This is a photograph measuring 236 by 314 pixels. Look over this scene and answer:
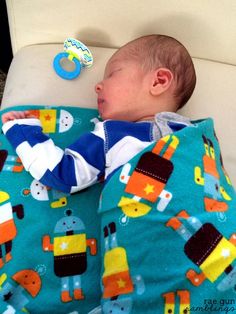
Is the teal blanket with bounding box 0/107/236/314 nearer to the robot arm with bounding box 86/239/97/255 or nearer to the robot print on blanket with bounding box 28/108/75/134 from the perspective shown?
the robot arm with bounding box 86/239/97/255

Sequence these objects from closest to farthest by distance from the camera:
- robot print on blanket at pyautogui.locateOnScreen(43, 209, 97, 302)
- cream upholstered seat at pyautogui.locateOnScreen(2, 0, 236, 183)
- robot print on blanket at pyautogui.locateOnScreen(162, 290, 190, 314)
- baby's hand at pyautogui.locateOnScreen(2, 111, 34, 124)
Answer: robot print on blanket at pyautogui.locateOnScreen(162, 290, 190, 314) → robot print on blanket at pyautogui.locateOnScreen(43, 209, 97, 302) → baby's hand at pyautogui.locateOnScreen(2, 111, 34, 124) → cream upholstered seat at pyautogui.locateOnScreen(2, 0, 236, 183)

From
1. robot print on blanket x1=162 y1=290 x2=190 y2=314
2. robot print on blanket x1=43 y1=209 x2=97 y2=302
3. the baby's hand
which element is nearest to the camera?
robot print on blanket x1=162 y1=290 x2=190 y2=314

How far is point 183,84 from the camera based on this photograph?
1021 millimetres

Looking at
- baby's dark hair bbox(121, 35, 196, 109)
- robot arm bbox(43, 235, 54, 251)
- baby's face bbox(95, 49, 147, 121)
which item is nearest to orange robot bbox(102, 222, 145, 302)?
robot arm bbox(43, 235, 54, 251)

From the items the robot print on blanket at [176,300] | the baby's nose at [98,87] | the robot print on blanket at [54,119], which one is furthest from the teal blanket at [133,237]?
the baby's nose at [98,87]

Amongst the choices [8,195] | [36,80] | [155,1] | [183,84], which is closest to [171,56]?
[183,84]

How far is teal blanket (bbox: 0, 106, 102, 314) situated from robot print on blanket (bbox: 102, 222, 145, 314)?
0.07 meters

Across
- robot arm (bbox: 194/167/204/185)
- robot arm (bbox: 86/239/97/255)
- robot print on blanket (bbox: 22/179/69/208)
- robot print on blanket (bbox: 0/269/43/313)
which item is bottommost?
robot print on blanket (bbox: 0/269/43/313)

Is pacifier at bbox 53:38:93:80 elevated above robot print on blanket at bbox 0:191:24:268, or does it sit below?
above

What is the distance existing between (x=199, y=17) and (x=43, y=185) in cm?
62

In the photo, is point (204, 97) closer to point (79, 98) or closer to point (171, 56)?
point (171, 56)

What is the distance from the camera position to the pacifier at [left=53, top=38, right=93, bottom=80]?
112cm

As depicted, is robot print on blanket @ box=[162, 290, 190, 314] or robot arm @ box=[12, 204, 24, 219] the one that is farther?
robot arm @ box=[12, 204, 24, 219]

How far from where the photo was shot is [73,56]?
1130 mm
